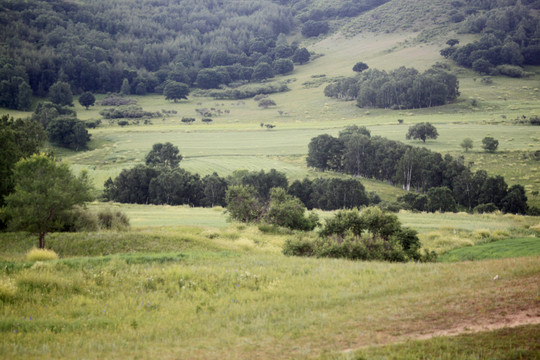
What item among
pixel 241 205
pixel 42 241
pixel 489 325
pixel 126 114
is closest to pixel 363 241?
pixel 489 325

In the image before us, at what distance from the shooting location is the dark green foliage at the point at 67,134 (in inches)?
3880

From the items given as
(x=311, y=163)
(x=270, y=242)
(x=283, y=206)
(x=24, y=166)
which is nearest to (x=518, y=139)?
(x=311, y=163)

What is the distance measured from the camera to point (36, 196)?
75.5 feet

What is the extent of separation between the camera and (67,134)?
99375mm

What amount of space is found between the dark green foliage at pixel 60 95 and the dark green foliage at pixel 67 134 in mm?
65008

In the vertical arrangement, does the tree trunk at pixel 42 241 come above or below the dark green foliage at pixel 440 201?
above

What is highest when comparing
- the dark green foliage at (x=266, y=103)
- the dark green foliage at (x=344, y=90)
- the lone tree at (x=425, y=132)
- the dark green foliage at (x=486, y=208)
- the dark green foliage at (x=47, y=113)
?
the dark green foliage at (x=344, y=90)

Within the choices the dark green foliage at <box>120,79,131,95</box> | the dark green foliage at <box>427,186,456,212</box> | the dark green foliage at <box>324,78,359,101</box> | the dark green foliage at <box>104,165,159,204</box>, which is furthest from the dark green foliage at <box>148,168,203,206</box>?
the dark green foliage at <box>120,79,131,95</box>

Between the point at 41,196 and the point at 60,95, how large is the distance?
154m

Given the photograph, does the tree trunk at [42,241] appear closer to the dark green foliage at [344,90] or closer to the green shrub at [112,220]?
the green shrub at [112,220]

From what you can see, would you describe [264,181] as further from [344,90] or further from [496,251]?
[344,90]

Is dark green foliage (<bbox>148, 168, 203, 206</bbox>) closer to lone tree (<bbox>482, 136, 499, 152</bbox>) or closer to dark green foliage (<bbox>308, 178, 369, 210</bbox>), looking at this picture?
dark green foliage (<bbox>308, 178, 369, 210</bbox>)

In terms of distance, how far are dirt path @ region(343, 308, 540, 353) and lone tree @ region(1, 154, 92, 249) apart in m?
20.7

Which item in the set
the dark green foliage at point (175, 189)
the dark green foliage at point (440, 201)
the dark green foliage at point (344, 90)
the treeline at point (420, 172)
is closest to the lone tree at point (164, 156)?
the dark green foliage at point (175, 189)
